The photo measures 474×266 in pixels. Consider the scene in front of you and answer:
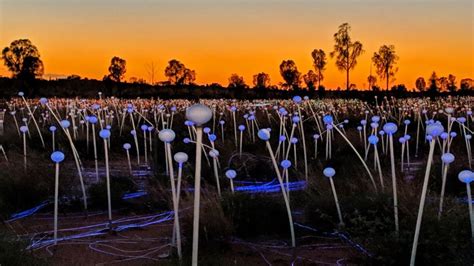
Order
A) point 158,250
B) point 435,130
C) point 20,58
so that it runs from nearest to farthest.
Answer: point 435,130, point 158,250, point 20,58

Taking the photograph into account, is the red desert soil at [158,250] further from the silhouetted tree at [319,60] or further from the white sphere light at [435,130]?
the silhouetted tree at [319,60]

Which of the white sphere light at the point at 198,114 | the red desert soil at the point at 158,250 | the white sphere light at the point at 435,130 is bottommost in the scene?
the red desert soil at the point at 158,250

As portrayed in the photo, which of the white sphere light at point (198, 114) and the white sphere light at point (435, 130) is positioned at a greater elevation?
the white sphere light at point (198, 114)

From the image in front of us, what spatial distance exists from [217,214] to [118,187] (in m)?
1.98

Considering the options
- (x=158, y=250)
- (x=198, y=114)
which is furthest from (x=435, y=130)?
(x=158, y=250)

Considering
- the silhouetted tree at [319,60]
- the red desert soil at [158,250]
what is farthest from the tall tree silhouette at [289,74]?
the red desert soil at [158,250]

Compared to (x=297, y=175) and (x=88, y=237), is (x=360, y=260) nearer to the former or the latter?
(x=88, y=237)

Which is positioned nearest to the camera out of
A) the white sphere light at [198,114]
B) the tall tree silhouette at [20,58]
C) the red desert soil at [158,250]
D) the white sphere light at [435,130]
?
the white sphere light at [198,114]

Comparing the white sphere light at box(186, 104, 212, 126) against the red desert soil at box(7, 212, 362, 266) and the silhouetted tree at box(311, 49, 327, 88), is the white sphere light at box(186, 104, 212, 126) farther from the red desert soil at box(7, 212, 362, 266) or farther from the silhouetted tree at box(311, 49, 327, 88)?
the silhouetted tree at box(311, 49, 327, 88)

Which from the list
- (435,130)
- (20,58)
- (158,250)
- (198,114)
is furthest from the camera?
(20,58)

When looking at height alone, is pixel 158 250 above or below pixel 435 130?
below

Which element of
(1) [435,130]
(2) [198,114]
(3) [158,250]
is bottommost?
(3) [158,250]

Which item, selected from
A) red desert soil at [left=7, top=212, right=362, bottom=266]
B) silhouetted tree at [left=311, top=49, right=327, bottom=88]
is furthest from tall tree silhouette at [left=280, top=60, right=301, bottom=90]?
red desert soil at [left=7, top=212, right=362, bottom=266]

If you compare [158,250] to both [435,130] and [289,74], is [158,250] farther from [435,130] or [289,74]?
[289,74]
